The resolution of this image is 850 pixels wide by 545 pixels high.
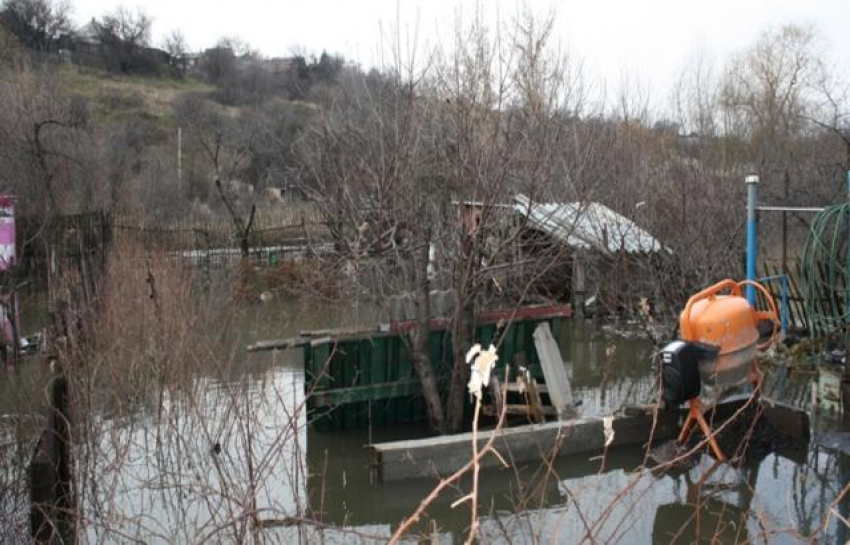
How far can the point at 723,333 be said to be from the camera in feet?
23.5

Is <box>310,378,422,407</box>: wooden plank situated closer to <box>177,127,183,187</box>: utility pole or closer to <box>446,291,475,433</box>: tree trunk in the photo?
<box>446,291,475,433</box>: tree trunk

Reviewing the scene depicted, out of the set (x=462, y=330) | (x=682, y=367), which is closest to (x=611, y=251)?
(x=462, y=330)

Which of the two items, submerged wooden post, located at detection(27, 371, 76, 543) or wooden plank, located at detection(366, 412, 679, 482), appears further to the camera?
wooden plank, located at detection(366, 412, 679, 482)

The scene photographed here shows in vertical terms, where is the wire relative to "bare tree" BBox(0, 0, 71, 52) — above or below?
below

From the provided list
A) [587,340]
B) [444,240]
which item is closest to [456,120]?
[444,240]

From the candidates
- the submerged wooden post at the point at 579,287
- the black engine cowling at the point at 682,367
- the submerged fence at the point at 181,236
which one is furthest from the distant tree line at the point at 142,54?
the black engine cowling at the point at 682,367

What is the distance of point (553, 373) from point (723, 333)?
3.03m

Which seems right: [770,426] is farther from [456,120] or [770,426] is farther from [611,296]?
[611,296]

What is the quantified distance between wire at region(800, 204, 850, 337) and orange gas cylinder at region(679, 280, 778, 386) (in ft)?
8.56

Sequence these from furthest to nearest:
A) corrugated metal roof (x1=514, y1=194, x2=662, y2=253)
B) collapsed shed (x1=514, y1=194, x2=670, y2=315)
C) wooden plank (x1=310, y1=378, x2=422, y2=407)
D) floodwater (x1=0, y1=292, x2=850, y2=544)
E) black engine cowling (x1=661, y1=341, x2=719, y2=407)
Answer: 1. corrugated metal roof (x1=514, y1=194, x2=662, y2=253)
2. collapsed shed (x1=514, y1=194, x2=670, y2=315)
3. wooden plank (x1=310, y1=378, x2=422, y2=407)
4. black engine cowling (x1=661, y1=341, x2=719, y2=407)
5. floodwater (x1=0, y1=292, x2=850, y2=544)

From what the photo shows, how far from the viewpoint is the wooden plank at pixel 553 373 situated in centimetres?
978

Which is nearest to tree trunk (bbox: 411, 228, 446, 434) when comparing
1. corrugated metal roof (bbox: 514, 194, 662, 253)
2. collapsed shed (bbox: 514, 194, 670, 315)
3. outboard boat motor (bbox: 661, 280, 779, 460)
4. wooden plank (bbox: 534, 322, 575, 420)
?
wooden plank (bbox: 534, 322, 575, 420)

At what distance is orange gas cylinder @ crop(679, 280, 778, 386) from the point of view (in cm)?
715

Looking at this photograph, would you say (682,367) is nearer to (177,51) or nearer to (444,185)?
(444,185)
